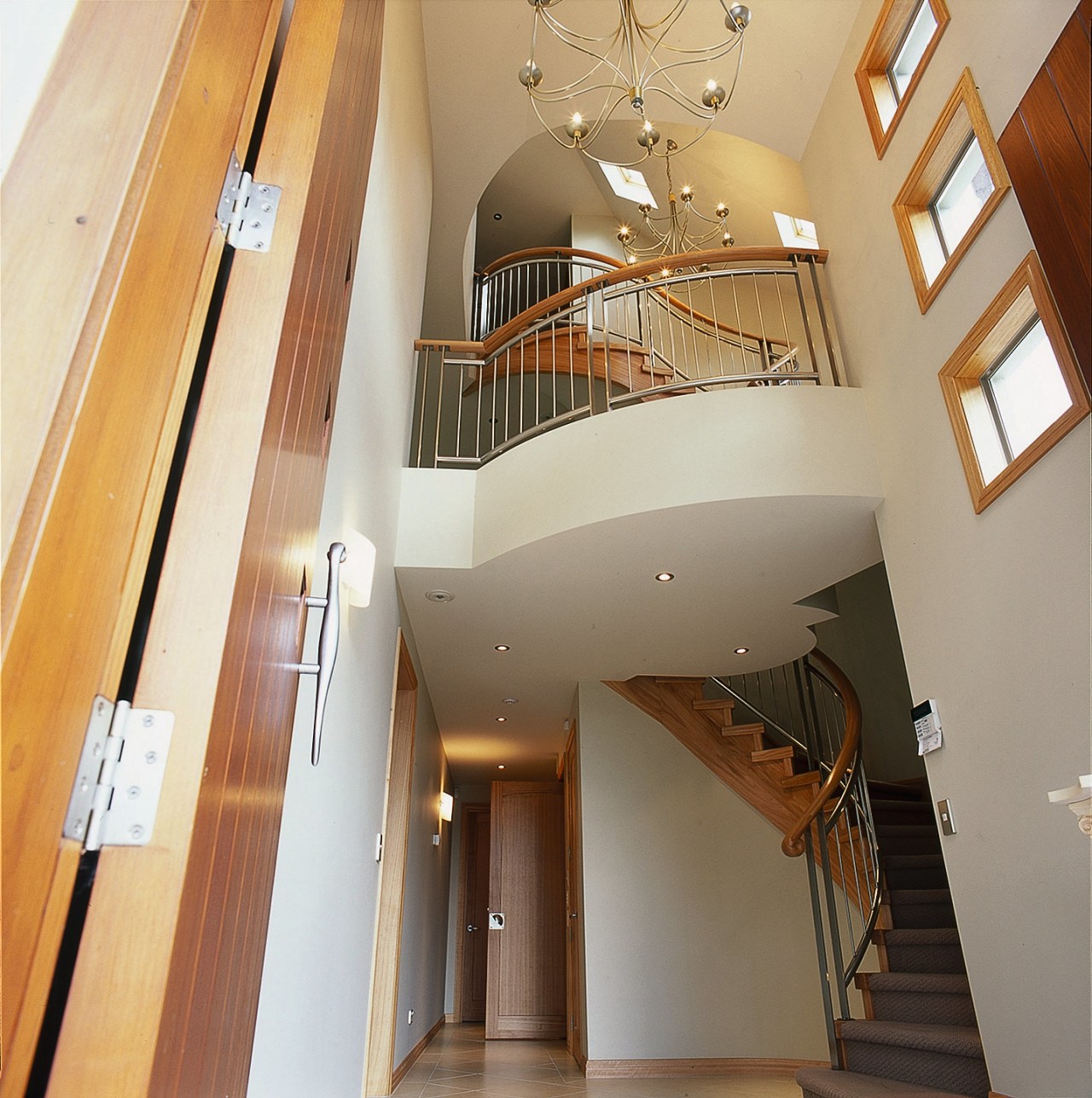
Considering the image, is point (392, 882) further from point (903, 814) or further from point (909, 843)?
point (903, 814)

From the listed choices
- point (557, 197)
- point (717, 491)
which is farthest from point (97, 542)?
point (557, 197)

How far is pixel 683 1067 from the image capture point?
18.5 ft

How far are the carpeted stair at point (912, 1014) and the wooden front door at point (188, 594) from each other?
3.28 metres

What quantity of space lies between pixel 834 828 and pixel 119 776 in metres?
5.40

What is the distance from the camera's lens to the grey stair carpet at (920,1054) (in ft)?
10.6

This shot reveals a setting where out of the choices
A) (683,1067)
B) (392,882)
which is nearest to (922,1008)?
(683,1067)

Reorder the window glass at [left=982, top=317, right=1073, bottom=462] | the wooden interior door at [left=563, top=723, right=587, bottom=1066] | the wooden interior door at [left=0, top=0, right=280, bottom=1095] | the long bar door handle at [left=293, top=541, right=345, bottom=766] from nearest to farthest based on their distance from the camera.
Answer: the wooden interior door at [left=0, top=0, right=280, bottom=1095] < the long bar door handle at [left=293, top=541, right=345, bottom=766] < the window glass at [left=982, top=317, right=1073, bottom=462] < the wooden interior door at [left=563, top=723, right=587, bottom=1066]

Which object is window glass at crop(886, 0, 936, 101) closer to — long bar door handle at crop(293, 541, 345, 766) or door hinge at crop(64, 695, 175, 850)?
long bar door handle at crop(293, 541, 345, 766)

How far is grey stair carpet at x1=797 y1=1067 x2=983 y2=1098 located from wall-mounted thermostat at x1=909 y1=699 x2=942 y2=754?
1361 mm

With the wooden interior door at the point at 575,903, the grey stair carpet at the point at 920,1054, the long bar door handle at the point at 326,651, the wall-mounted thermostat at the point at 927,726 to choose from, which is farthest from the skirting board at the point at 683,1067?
the long bar door handle at the point at 326,651

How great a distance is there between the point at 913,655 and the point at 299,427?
313cm

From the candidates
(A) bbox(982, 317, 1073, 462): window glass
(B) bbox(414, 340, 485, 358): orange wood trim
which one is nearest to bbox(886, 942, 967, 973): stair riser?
(A) bbox(982, 317, 1073, 462): window glass

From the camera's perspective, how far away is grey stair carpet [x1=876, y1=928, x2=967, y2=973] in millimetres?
4164

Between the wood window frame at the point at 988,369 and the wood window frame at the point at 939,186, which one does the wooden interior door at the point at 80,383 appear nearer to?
the wood window frame at the point at 988,369
